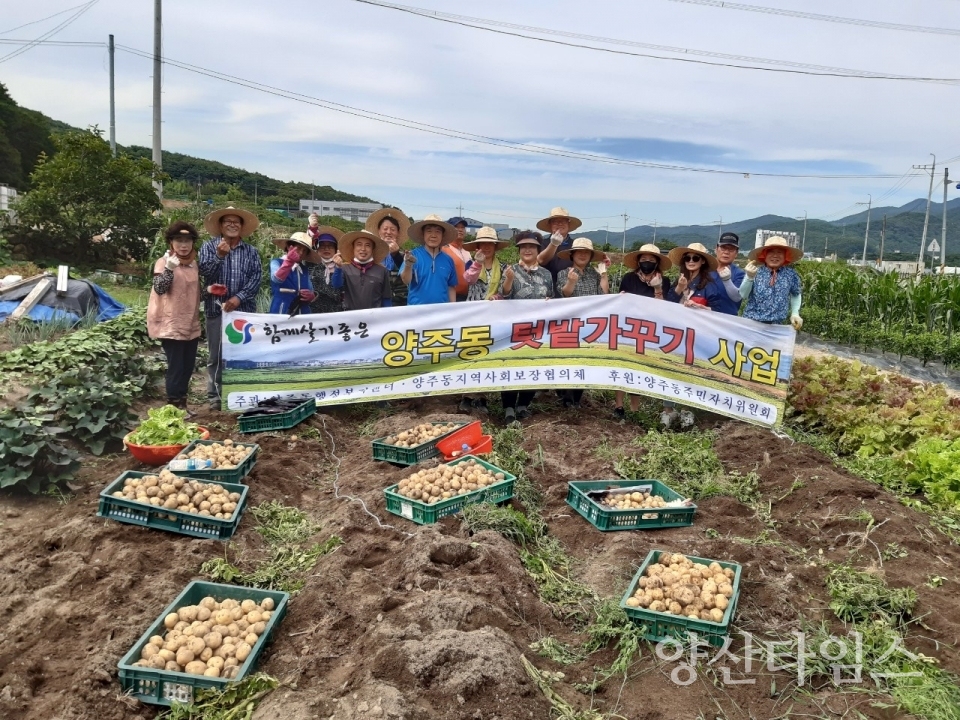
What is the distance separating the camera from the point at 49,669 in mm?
3090

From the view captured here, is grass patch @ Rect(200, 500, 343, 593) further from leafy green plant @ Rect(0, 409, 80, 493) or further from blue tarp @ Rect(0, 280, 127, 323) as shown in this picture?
blue tarp @ Rect(0, 280, 127, 323)

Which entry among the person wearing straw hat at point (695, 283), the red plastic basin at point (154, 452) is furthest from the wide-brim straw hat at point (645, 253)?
the red plastic basin at point (154, 452)

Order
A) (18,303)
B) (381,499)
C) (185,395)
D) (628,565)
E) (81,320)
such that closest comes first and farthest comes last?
1. (628,565)
2. (381,499)
3. (185,395)
4. (81,320)
5. (18,303)

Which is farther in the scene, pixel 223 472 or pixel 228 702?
pixel 223 472

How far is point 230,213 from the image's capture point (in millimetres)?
6676

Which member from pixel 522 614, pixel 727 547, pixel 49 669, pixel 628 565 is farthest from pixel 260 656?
pixel 727 547

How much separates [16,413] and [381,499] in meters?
2.87

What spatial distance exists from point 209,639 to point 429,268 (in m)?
4.68

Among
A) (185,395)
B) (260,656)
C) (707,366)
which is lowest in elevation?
(260,656)

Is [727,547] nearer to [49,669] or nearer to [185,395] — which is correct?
[49,669]

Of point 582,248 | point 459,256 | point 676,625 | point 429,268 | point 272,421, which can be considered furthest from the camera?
point 459,256

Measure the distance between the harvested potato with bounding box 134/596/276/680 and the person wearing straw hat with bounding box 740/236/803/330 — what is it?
5.53 m

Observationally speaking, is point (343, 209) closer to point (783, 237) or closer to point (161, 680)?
point (783, 237)

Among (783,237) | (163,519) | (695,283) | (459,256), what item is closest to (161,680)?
(163,519)
